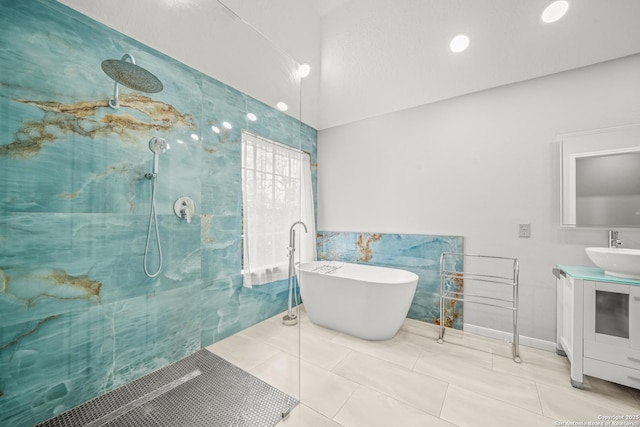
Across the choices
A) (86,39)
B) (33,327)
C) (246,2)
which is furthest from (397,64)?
(33,327)

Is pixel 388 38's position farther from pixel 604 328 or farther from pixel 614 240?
pixel 604 328

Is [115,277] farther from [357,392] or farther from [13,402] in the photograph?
[357,392]

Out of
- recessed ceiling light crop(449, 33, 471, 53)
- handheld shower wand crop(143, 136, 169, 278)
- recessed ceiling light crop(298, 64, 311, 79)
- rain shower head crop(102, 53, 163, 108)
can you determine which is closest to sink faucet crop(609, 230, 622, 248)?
recessed ceiling light crop(449, 33, 471, 53)

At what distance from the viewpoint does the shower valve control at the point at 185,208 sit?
1.75 meters

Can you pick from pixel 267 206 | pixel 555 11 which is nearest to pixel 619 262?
pixel 555 11

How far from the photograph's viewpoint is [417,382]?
179 centimetres

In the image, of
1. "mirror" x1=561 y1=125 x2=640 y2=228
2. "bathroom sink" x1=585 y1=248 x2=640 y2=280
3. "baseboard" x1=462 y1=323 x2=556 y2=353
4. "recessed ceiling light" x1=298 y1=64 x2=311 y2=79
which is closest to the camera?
"bathroom sink" x1=585 y1=248 x2=640 y2=280

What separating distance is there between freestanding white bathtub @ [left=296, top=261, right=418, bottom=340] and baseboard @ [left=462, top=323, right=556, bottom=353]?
2.59 ft

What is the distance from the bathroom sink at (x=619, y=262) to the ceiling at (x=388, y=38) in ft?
5.21

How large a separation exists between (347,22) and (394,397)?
3097 mm

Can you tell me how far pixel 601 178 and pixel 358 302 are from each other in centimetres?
232

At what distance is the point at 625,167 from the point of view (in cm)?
197

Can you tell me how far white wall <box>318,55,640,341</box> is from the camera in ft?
6.87

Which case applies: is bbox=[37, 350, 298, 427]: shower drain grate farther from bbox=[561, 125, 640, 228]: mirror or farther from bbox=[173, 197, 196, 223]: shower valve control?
bbox=[561, 125, 640, 228]: mirror
